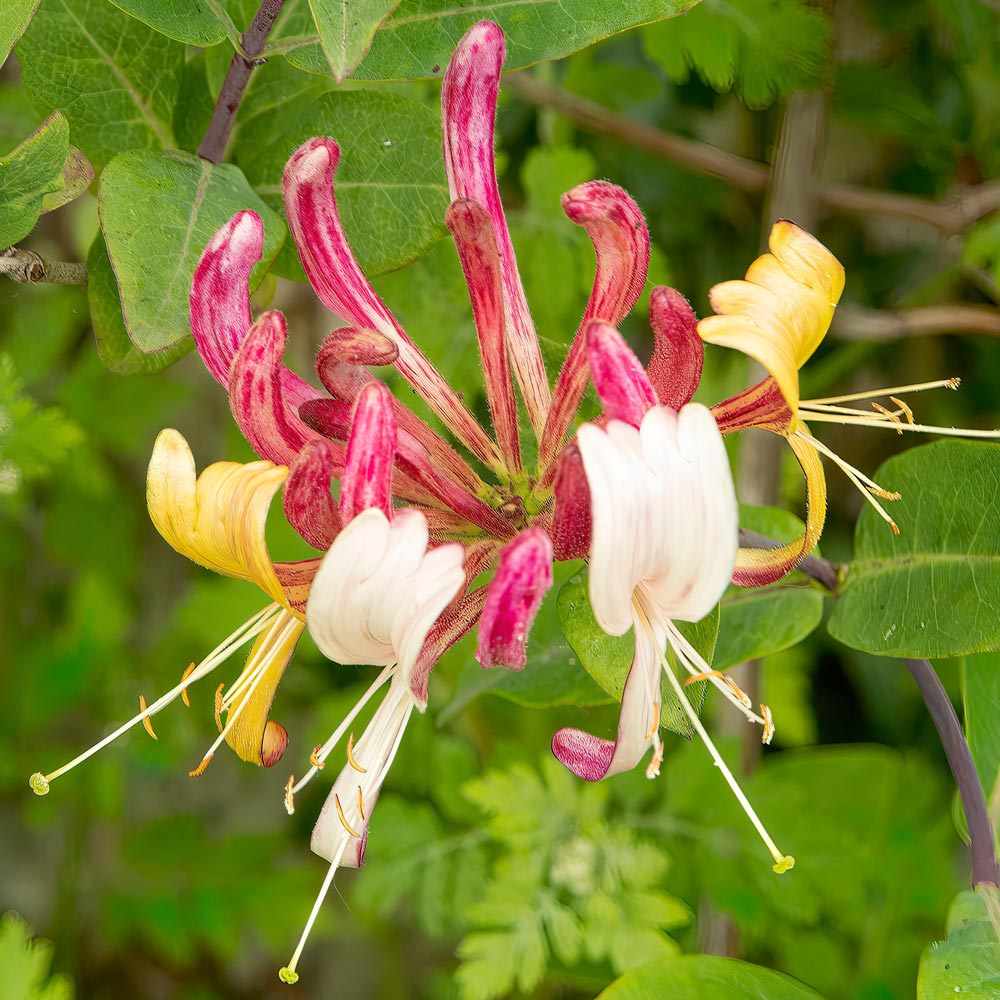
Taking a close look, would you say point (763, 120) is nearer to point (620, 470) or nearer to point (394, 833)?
point (394, 833)

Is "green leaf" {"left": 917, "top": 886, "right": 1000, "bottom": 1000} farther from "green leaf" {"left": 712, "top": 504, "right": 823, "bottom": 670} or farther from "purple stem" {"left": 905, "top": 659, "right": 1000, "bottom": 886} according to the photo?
"green leaf" {"left": 712, "top": 504, "right": 823, "bottom": 670}

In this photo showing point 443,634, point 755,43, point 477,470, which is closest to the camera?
point 443,634

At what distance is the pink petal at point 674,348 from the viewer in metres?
0.56

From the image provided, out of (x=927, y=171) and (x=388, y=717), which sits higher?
(x=388, y=717)

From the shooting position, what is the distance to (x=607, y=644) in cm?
60

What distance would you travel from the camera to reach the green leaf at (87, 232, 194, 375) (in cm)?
73

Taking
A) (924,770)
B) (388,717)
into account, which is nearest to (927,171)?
(924,770)

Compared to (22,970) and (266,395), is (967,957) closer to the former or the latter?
(266,395)

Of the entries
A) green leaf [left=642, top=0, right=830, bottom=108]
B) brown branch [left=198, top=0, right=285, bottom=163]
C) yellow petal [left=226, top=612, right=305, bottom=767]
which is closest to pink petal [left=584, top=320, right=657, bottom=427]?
yellow petal [left=226, top=612, right=305, bottom=767]

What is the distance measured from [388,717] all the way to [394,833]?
2.05ft

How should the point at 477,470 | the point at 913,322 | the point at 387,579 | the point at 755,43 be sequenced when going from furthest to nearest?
the point at 913,322 < the point at 755,43 < the point at 477,470 < the point at 387,579

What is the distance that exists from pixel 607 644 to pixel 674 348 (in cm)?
16

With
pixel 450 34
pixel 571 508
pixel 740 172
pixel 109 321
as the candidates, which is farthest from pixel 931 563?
pixel 740 172

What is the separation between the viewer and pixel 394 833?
3.84 feet
